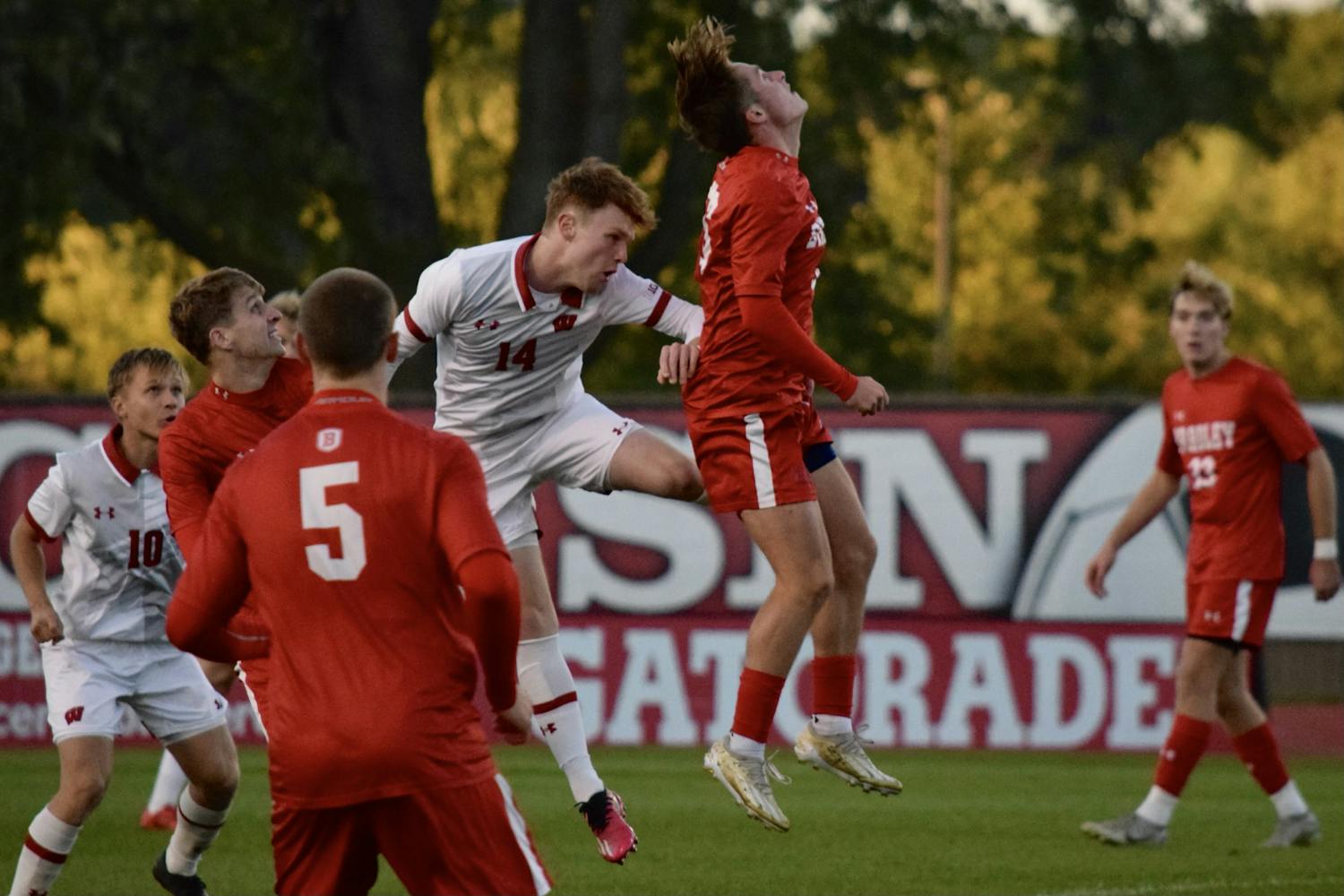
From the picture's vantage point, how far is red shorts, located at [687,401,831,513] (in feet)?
22.4

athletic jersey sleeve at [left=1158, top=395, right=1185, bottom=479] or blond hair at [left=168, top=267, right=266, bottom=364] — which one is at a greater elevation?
blond hair at [left=168, top=267, right=266, bottom=364]

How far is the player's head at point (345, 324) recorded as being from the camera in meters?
4.78

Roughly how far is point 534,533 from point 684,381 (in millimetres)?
1045

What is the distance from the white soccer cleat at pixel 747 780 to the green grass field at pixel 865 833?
1.85 m

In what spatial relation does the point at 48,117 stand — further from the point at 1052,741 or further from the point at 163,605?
the point at 163,605

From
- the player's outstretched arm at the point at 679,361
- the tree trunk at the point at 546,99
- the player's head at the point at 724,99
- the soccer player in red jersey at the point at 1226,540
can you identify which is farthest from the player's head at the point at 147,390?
the tree trunk at the point at 546,99

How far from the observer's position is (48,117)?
18641 mm

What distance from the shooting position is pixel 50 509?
759 centimetres

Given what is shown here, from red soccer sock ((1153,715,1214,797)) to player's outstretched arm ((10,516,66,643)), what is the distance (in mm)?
5214

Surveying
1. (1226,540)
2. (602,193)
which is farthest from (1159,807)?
(602,193)

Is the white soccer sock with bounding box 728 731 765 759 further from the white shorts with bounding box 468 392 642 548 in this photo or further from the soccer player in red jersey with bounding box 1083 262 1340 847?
the soccer player in red jersey with bounding box 1083 262 1340 847

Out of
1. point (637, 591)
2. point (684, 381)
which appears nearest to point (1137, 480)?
point (637, 591)

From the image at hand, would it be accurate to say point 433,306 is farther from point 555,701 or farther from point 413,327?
point 555,701

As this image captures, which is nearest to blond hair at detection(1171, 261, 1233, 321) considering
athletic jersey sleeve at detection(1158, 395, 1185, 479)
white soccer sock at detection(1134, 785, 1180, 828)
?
athletic jersey sleeve at detection(1158, 395, 1185, 479)
